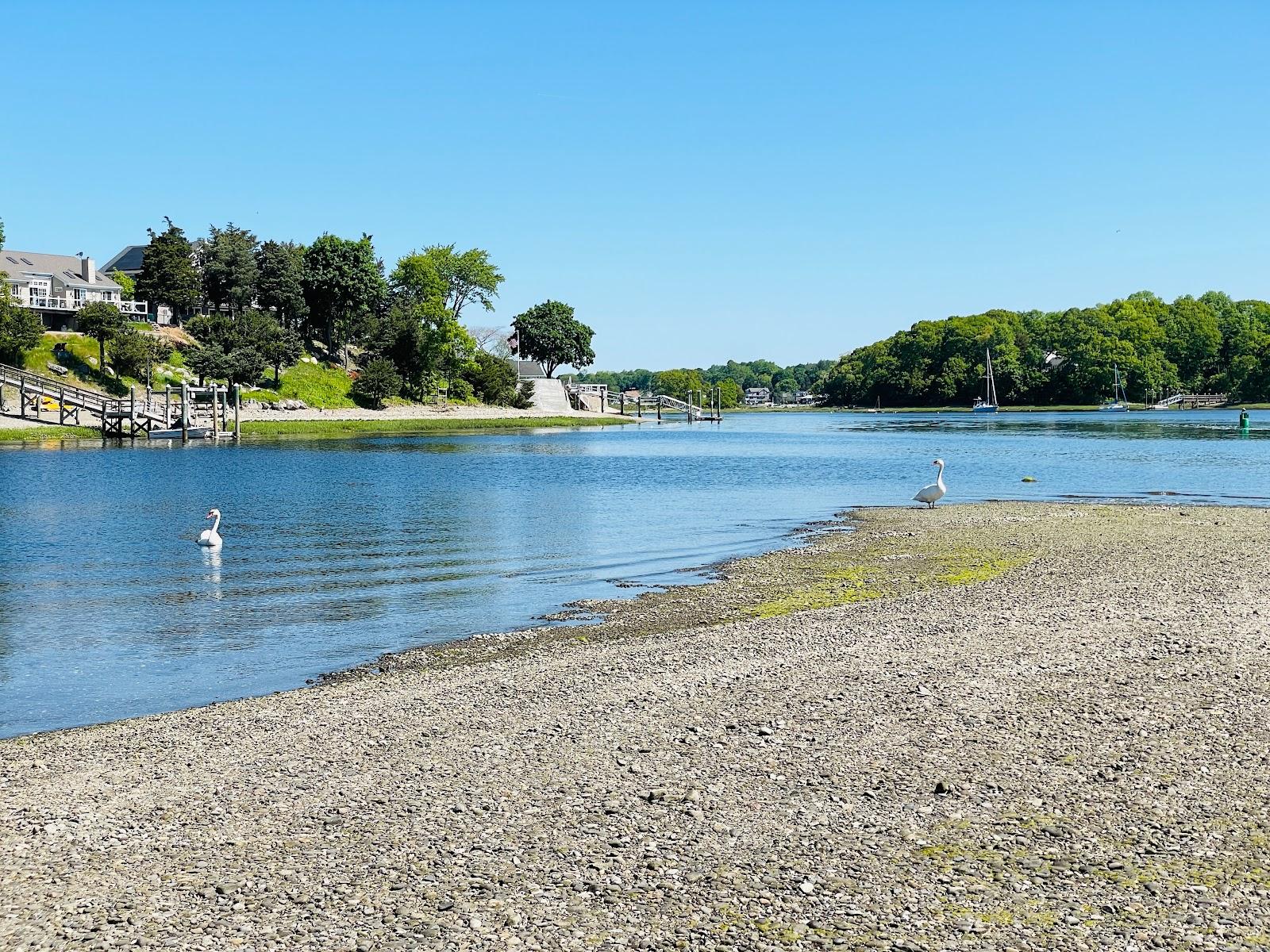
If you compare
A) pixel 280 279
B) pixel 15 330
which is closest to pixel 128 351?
pixel 15 330

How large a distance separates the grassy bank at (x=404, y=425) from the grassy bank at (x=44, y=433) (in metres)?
11.8

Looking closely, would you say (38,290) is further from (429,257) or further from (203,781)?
(203,781)

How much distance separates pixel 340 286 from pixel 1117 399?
139m

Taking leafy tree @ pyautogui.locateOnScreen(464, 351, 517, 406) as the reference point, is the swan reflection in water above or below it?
below

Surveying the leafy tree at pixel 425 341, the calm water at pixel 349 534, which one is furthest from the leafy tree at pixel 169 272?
the calm water at pixel 349 534

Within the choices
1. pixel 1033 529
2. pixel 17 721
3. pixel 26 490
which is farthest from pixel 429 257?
pixel 17 721

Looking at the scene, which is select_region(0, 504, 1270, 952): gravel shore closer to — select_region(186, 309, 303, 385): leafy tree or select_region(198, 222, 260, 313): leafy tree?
select_region(186, 309, 303, 385): leafy tree

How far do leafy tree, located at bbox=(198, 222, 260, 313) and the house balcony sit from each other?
6367 millimetres

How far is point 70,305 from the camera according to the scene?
99125mm

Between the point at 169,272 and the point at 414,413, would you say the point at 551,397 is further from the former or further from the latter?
the point at 169,272

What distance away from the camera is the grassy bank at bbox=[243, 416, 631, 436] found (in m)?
89.1

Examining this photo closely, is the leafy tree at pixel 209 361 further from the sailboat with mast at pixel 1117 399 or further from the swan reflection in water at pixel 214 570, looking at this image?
the sailboat with mast at pixel 1117 399

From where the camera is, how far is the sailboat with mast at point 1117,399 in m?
188

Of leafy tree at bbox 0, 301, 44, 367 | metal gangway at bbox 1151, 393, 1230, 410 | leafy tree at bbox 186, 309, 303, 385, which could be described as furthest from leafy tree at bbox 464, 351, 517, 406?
metal gangway at bbox 1151, 393, 1230, 410
